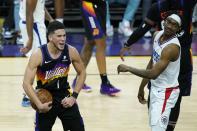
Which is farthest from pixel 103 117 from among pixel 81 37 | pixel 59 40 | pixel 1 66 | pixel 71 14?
pixel 71 14

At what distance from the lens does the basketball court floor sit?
5.96m

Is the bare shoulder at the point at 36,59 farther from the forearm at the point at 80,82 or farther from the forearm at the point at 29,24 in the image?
the forearm at the point at 29,24

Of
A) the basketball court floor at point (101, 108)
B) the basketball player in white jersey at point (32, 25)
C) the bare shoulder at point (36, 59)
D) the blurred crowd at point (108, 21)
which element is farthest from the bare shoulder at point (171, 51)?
the blurred crowd at point (108, 21)

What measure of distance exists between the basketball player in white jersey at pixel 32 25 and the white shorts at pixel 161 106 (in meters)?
1.94

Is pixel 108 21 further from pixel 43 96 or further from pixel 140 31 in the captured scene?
pixel 43 96

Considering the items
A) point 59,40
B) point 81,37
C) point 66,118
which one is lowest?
point 81,37

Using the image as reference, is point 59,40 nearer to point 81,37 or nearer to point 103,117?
point 103,117

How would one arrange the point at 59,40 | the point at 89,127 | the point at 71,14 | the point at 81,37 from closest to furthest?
the point at 59,40, the point at 89,127, the point at 81,37, the point at 71,14

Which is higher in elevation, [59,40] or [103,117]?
[59,40]

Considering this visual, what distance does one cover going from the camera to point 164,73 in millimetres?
4680

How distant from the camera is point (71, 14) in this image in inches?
464

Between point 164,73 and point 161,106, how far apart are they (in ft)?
0.90

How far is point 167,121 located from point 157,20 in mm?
1057

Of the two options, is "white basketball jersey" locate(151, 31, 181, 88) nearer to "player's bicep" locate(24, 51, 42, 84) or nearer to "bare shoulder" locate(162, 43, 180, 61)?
"bare shoulder" locate(162, 43, 180, 61)
